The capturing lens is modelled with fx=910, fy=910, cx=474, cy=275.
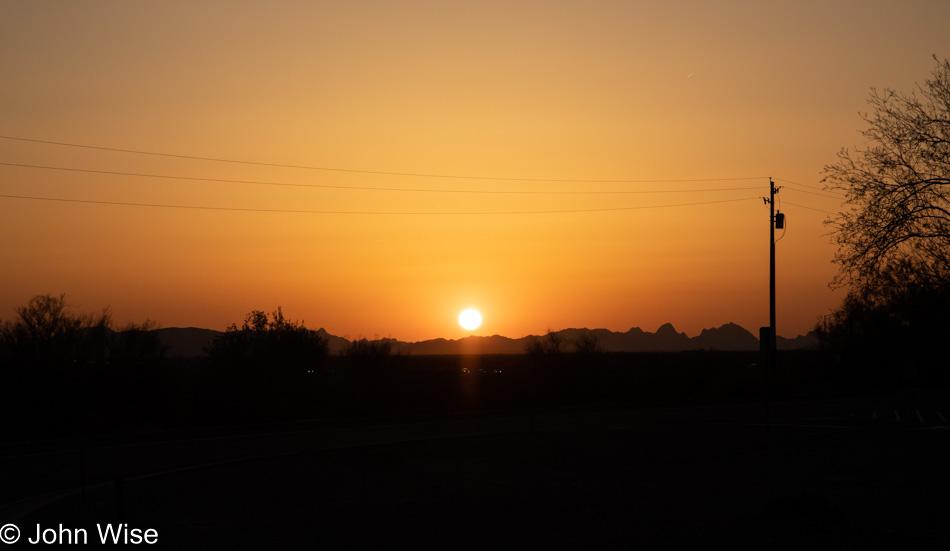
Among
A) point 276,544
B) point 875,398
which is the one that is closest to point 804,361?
point 875,398

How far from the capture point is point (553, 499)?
46.5ft

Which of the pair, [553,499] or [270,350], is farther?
[270,350]

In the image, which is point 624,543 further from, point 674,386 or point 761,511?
point 674,386

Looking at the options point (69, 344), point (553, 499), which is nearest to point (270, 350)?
point (69, 344)

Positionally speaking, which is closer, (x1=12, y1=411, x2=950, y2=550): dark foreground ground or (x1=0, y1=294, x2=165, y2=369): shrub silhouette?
(x1=12, y1=411, x2=950, y2=550): dark foreground ground

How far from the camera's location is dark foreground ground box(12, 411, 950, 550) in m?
11.0

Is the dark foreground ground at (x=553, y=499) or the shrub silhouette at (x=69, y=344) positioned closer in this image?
the dark foreground ground at (x=553, y=499)

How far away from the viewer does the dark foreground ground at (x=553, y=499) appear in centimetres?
1100

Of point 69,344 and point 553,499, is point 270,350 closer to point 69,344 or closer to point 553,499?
point 69,344

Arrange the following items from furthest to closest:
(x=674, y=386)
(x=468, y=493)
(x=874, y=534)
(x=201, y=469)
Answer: (x=674, y=386) → (x=201, y=469) → (x=468, y=493) → (x=874, y=534)

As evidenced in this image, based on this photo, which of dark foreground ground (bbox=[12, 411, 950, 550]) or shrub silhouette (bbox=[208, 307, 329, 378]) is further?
shrub silhouette (bbox=[208, 307, 329, 378])

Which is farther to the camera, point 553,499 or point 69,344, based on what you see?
point 69,344

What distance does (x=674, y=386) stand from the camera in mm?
66250

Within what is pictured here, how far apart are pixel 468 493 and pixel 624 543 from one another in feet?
15.6
